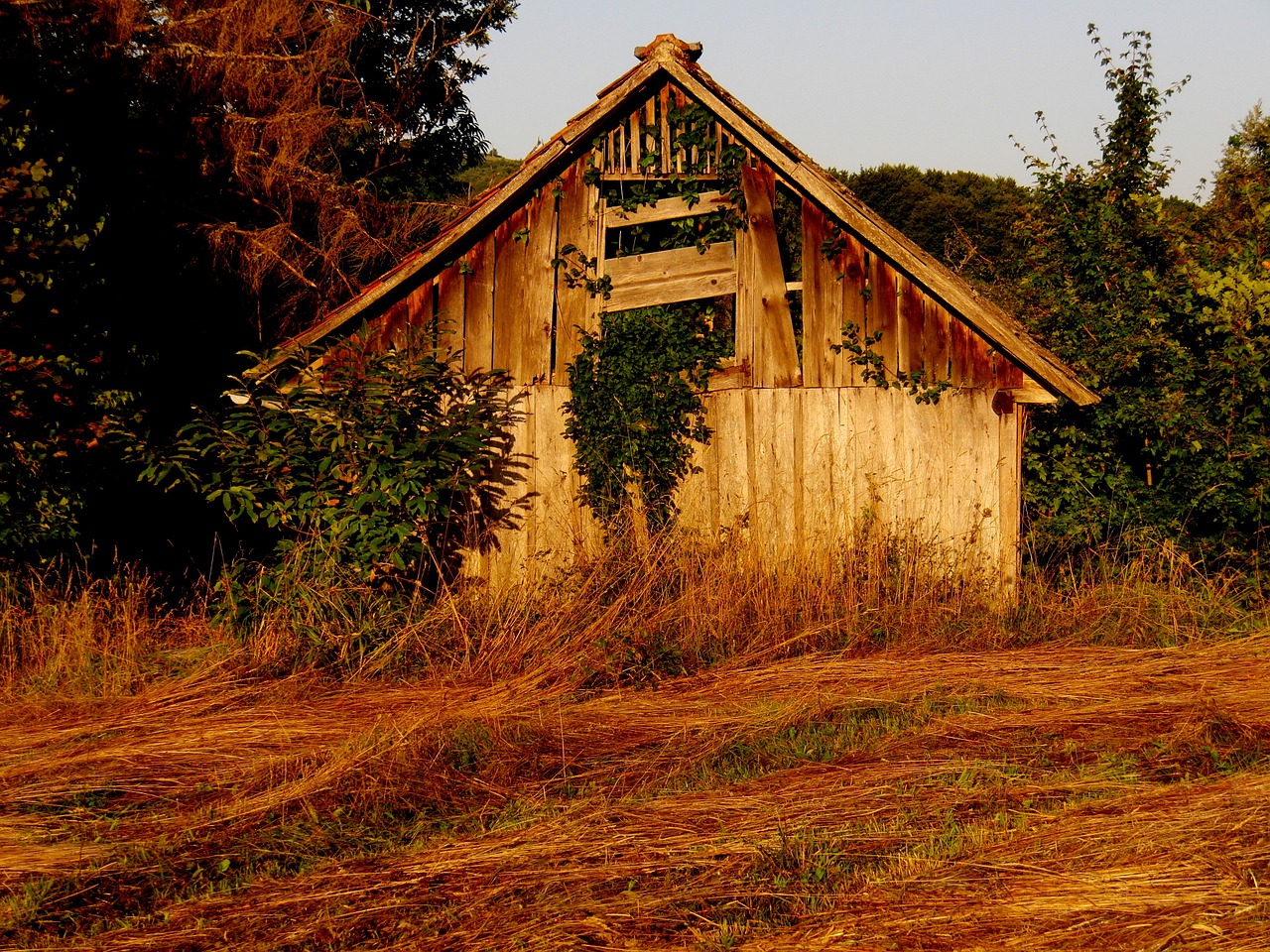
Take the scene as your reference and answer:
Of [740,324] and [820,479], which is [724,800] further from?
[740,324]

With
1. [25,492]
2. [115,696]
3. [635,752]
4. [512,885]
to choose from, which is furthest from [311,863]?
[25,492]

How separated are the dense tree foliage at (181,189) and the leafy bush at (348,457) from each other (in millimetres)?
1351

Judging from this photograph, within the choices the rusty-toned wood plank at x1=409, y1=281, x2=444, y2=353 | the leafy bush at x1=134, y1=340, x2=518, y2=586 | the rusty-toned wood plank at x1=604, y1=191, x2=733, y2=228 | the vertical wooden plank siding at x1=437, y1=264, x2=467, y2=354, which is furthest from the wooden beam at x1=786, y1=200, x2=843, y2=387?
the rusty-toned wood plank at x1=409, y1=281, x2=444, y2=353

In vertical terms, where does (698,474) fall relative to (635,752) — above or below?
above

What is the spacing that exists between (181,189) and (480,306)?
8.52 meters

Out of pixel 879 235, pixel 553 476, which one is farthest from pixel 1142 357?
pixel 553 476

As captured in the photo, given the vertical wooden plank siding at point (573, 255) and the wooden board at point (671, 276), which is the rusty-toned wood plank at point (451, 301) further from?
the wooden board at point (671, 276)

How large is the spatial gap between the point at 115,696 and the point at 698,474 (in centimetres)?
489

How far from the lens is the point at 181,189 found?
1580cm

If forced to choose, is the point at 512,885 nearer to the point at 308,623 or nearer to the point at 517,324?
the point at 308,623

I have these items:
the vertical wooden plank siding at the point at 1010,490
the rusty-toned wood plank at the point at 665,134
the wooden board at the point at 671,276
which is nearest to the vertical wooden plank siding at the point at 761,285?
the wooden board at the point at 671,276

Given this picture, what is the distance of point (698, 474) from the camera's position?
9.55 m

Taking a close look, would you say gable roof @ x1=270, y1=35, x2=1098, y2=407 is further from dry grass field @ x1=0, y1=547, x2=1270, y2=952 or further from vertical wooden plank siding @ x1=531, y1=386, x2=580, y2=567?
dry grass field @ x1=0, y1=547, x2=1270, y2=952

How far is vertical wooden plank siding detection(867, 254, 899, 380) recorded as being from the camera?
9250 millimetres
